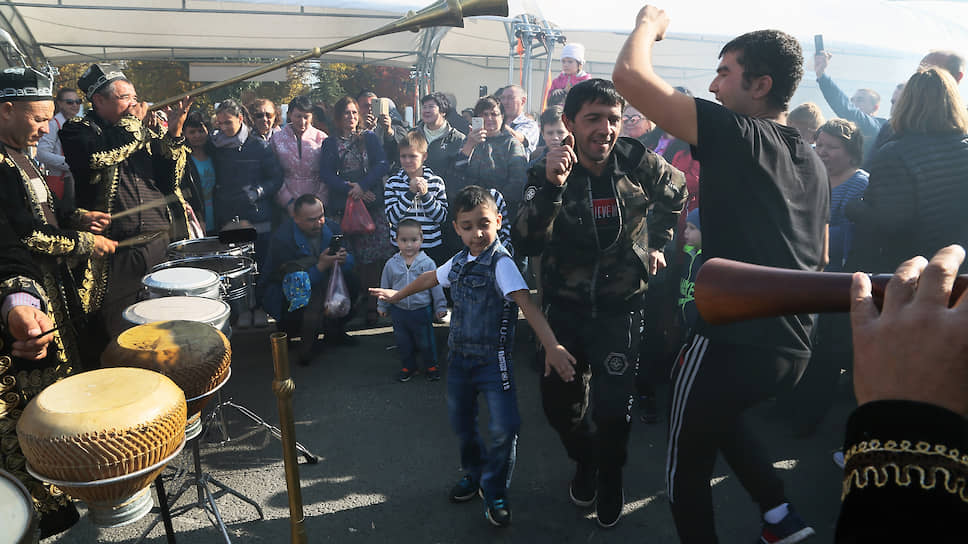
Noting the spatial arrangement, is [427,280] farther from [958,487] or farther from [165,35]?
[165,35]

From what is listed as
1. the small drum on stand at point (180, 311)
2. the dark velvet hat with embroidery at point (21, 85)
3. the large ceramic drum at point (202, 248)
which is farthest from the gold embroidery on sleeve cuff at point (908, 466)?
the large ceramic drum at point (202, 248)

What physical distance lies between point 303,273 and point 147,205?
1.37 m

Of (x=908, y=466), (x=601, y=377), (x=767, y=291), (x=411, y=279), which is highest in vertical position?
(x=767, y=291)

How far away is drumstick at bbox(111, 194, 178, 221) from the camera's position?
371cm

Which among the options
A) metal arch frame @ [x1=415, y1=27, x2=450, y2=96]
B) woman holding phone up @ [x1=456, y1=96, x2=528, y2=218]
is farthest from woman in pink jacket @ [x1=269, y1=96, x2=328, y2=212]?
metal arch frame @ [x1=415, y1=27, x2=450, y2=96]

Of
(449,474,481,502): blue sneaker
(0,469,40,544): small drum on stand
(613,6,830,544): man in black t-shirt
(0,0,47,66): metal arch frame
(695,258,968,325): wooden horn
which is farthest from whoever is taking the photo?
(0,0,47,66): metal arch frame

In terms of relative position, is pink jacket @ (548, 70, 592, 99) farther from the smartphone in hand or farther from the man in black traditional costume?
the man in black traditional costume

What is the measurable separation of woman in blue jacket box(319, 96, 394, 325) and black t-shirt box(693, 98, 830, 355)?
4303mm

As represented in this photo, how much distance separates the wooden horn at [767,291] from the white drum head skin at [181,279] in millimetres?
3074

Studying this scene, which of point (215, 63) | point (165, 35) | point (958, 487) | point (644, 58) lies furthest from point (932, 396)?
point (215, 63)

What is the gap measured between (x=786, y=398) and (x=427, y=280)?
2650 mm

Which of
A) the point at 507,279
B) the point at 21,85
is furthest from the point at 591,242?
the point at 21,85

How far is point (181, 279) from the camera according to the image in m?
3.40

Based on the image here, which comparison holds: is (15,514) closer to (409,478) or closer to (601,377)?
(409,478)
